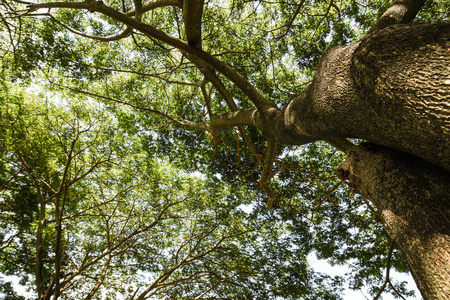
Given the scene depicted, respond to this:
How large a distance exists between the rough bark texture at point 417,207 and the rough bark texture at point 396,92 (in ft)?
0.37

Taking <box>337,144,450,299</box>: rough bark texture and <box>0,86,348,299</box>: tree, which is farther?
<box>0,86,348,299</box>: tree

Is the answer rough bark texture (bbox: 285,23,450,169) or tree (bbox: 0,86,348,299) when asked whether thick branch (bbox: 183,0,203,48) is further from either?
tree (bbox: 0,86,348,299)

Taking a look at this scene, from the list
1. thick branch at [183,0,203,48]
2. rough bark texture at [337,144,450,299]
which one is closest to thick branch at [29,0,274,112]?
thick branch at [183,0,203,48]

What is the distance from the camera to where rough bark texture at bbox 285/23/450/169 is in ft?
3.48

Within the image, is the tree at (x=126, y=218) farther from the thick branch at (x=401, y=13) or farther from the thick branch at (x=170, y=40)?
the thick branch at (x=401, y=13)

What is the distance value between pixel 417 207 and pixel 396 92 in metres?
0.58

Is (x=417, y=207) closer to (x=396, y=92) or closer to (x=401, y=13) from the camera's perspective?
(x=396, y=92)

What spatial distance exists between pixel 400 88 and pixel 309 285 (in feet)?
22.4

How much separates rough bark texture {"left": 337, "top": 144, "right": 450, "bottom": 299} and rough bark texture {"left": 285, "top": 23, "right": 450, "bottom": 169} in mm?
114

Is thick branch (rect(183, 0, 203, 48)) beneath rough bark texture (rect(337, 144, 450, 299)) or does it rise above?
above

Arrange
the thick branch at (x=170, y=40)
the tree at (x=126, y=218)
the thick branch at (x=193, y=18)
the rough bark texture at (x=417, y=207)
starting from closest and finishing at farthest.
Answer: the rough bark texture at (x=417, y=207) < the thick branch at (x=193, y=18) < the thick branch at (x=170, y=40) < the tree at (x=126, y=218)

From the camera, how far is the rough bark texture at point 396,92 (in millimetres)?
1061

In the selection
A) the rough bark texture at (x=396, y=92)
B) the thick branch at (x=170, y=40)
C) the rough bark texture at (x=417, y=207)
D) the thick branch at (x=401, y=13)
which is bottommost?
the rough bark texture at (x=417, y=207)

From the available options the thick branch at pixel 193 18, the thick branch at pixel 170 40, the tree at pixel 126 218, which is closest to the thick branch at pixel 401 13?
the thick branch at pixel 170 40
